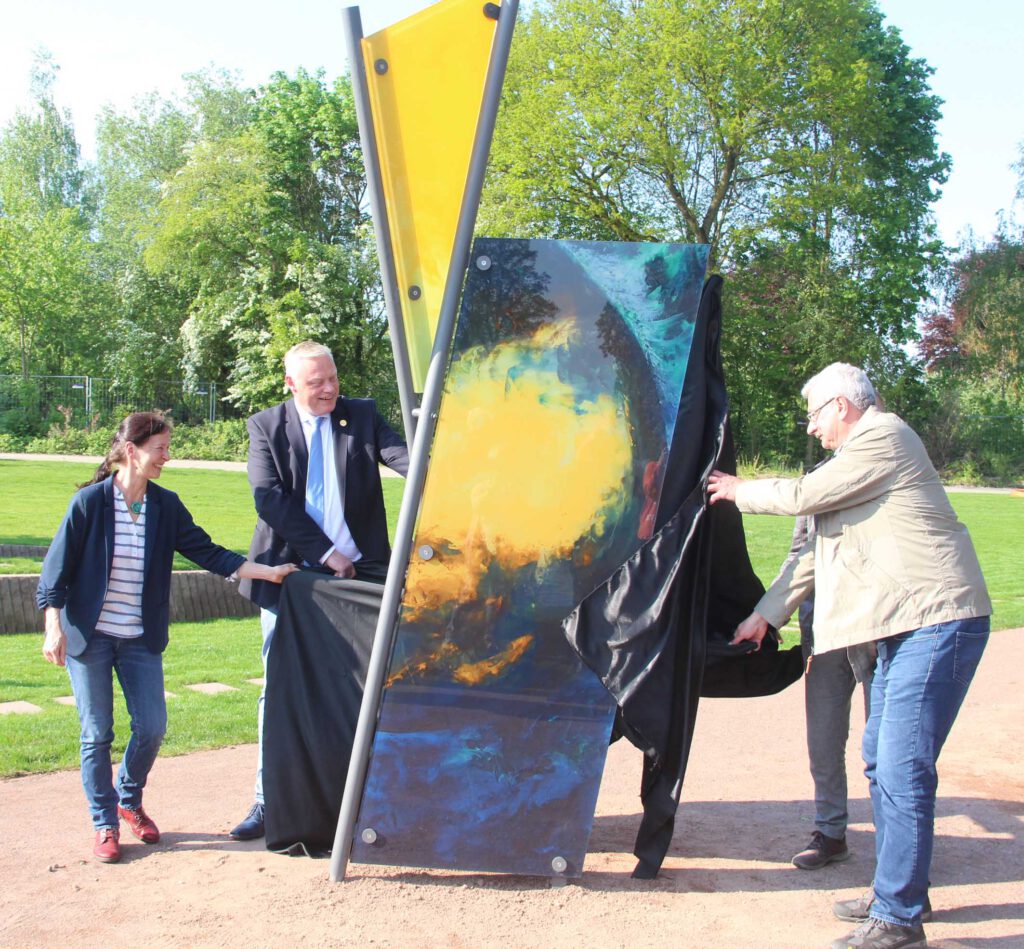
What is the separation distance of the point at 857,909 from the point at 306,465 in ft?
9.35

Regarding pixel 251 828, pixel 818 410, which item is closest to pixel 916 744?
pixel 818 410

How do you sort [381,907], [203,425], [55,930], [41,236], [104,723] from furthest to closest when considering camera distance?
[41,236] → [203,425] → [104,723] → [381,907] → [55,930]

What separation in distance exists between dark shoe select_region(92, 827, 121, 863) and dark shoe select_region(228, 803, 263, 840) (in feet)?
1.63

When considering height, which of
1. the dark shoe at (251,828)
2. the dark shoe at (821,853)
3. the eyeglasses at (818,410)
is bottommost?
the dark shoe at (821,853)

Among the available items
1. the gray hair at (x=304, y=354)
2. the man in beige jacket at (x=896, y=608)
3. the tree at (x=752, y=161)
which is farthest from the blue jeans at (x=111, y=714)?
the tree at (x=752, y=161)

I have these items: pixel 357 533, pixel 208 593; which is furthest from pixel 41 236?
pixel 357 533

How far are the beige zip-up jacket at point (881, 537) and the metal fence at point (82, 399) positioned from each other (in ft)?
111

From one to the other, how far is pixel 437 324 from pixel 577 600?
1.19 m

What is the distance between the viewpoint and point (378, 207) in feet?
13.9

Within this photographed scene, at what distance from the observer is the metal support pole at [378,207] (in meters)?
4.13

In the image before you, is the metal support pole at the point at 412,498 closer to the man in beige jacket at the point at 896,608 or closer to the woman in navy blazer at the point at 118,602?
the woman in navy blazer at the point at 118,602

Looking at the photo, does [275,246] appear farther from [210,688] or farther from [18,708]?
[18,708]

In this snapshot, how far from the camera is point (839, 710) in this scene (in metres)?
4.85

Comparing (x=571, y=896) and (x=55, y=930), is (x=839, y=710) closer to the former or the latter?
(x=571, y=896)
